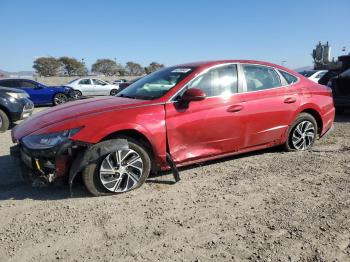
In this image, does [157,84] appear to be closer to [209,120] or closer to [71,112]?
[209,120]

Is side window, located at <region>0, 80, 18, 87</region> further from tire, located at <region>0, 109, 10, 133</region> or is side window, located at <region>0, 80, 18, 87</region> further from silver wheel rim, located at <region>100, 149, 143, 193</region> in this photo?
silver wheel rim, located at <region>100, 149, 143, 193</region>

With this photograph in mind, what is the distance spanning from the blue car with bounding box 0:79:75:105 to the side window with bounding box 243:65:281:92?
39.2ft

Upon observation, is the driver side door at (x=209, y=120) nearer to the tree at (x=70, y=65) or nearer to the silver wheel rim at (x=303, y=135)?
the silver wheel rim at (x=303, y=135)

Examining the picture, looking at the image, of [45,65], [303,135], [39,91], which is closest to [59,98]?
[39,91]

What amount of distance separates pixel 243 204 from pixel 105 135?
1.75 m

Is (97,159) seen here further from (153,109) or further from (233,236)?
(233,236)

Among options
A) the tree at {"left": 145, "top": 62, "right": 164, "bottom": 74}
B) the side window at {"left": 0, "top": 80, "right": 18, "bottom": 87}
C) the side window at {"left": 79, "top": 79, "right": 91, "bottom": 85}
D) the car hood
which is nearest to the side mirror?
the car hood

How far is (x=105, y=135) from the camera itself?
427 centimetres

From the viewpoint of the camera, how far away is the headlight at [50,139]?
13.5ft

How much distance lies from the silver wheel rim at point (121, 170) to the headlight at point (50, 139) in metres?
0.49

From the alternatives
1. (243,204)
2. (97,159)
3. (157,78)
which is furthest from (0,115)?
(243,204)

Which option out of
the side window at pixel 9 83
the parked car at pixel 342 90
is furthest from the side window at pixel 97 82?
the parked car at pixel 342 90

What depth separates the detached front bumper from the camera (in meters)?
4.08

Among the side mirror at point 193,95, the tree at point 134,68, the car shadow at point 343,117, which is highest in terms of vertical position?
the side mirror at point 193,95
